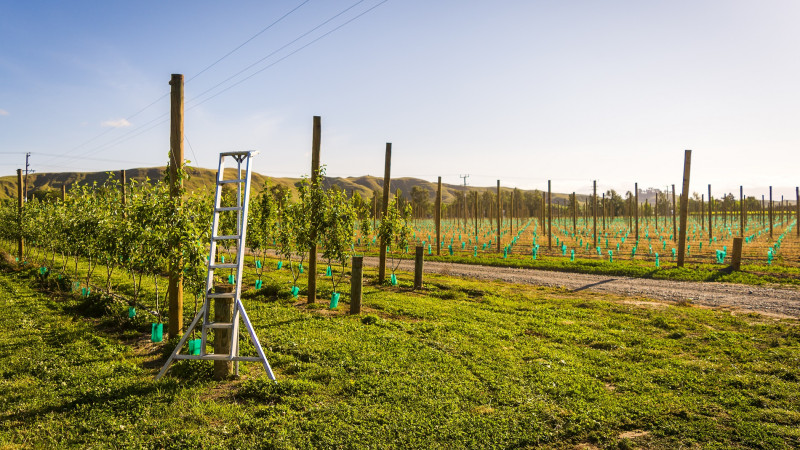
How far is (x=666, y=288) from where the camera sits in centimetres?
1619

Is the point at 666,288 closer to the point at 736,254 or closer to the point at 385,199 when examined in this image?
the point at 736,254

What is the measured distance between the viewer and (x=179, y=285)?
8.62 metres

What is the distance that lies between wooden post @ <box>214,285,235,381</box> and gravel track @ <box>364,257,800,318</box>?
13.0 meters

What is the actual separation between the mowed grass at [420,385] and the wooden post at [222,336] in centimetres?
24

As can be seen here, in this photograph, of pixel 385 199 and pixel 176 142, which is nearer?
pixel 176 142

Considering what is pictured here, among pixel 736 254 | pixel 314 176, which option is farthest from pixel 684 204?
pixel 314 176

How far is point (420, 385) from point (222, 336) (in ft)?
10.6

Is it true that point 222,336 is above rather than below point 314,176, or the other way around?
below

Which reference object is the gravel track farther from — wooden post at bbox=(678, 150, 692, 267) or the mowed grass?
wooden post at bbox=(678, 150, 692, 267)

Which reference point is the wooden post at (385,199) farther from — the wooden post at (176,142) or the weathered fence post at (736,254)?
the weathered fence post at (736,254)

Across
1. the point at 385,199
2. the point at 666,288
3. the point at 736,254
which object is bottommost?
the point at 666,288

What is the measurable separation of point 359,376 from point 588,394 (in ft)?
11.5

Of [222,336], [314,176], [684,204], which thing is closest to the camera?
[222,336]

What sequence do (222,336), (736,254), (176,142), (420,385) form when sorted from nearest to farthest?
(420,385), (222,336), (176,142), (736,254)
